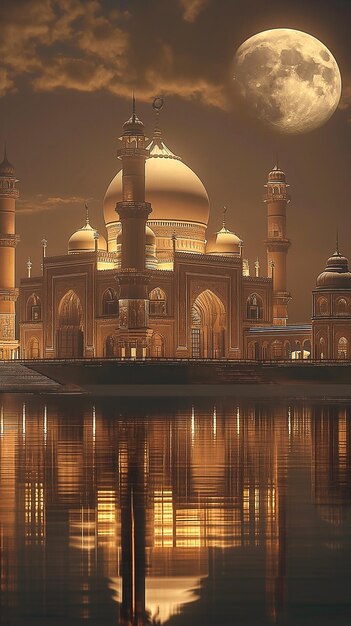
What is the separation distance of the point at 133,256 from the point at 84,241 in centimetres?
764

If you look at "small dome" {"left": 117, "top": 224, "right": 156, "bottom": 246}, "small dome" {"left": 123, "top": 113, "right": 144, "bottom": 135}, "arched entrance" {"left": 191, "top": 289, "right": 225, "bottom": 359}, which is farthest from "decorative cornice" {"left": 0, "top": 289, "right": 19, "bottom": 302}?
"small dome" {"left": 123, "top": 113, "right": 144, "bottom": 135}

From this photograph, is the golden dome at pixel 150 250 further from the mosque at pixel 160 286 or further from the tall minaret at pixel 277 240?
the tall minaret at pixel 277 240

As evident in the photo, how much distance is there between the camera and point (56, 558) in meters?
5.38

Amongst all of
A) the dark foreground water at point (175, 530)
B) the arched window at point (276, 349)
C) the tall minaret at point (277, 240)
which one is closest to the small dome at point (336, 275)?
the arched window at point (276, 349)

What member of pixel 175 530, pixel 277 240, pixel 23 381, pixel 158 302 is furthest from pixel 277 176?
pixel 175 530

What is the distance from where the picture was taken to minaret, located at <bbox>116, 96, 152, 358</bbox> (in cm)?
4331

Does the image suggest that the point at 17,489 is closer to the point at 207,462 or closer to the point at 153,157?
the point at 207,462

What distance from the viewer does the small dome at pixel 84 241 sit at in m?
50.8

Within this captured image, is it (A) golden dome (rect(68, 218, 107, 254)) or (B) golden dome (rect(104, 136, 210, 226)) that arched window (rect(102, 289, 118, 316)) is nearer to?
(A) golden dome (rect(68, 218, 107, 254))

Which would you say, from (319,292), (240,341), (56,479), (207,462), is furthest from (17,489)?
(240,341)

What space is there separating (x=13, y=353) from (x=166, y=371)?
50.1ft

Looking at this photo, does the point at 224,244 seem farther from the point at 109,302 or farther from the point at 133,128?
the point at 133,128

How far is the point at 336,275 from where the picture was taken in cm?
4625

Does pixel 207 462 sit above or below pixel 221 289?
below
